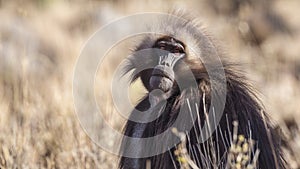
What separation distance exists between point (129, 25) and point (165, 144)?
4.37 metres

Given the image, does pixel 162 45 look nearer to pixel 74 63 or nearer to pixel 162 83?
pixel 162 83

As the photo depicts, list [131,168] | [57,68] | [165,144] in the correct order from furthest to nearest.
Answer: [57,68] → [131,168] → [165,144]

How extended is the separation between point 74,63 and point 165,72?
3.91 meters

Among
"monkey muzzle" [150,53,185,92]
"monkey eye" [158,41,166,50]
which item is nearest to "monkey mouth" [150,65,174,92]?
"monkey muzzle" [150,53,185,92]

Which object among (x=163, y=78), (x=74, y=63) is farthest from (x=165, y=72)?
(x=74, y=63)

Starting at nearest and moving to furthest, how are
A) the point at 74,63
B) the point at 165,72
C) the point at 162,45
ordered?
the point at 165,72
the point at 162,45
the point at 74,63

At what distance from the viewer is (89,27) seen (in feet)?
27.8

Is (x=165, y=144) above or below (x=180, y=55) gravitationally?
below

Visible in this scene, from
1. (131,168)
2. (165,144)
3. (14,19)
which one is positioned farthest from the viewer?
(14,19)

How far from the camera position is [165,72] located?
3.48 metres

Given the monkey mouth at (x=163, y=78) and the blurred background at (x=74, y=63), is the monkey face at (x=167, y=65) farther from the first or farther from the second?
the blurred background at (x=74, y=63)

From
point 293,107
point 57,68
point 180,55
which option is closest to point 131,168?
point 180,55

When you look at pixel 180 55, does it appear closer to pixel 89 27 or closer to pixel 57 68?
pixel 57 68

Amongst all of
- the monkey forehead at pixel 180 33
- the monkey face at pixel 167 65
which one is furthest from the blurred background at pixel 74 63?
the monkey face at pixel 167 65
